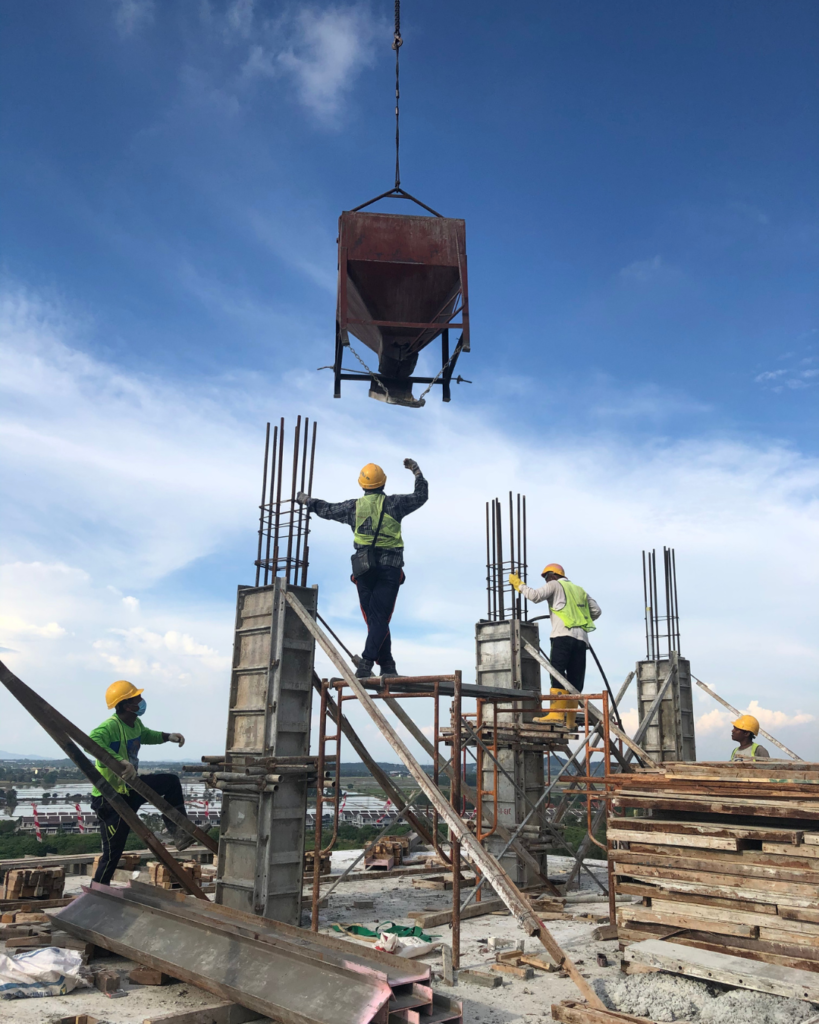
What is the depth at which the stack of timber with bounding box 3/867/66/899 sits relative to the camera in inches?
388

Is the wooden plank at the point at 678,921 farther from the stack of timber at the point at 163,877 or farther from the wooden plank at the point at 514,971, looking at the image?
the stack of timber at the point at 163,877

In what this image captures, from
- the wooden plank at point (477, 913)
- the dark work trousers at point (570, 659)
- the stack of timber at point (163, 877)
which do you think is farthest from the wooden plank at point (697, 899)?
the stack of timber at point (163, 877)

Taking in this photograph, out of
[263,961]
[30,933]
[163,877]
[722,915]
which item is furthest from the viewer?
[163,877]

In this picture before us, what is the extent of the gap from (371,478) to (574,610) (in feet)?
14.9

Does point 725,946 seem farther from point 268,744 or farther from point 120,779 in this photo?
point 120,779

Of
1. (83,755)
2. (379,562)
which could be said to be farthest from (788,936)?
(83,755)

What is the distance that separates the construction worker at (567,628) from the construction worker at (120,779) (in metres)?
5.98

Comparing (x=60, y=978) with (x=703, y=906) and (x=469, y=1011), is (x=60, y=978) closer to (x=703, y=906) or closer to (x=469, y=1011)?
(x=469, y=1011)

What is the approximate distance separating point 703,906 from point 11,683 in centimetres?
691

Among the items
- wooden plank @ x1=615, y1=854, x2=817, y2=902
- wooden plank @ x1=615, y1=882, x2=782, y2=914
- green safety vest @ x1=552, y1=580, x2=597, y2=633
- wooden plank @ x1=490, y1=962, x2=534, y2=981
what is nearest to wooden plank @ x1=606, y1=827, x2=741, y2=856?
wooden plank @ x1=615, y1=854, x2=817, y2=902

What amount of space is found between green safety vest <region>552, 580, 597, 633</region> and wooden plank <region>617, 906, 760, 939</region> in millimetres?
5567

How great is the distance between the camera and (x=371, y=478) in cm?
1071

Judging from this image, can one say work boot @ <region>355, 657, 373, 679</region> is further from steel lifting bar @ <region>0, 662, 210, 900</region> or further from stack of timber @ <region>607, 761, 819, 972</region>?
stack of timber @ <region>607, 761, 819, 972</region>

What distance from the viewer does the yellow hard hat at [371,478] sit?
10.7 m
